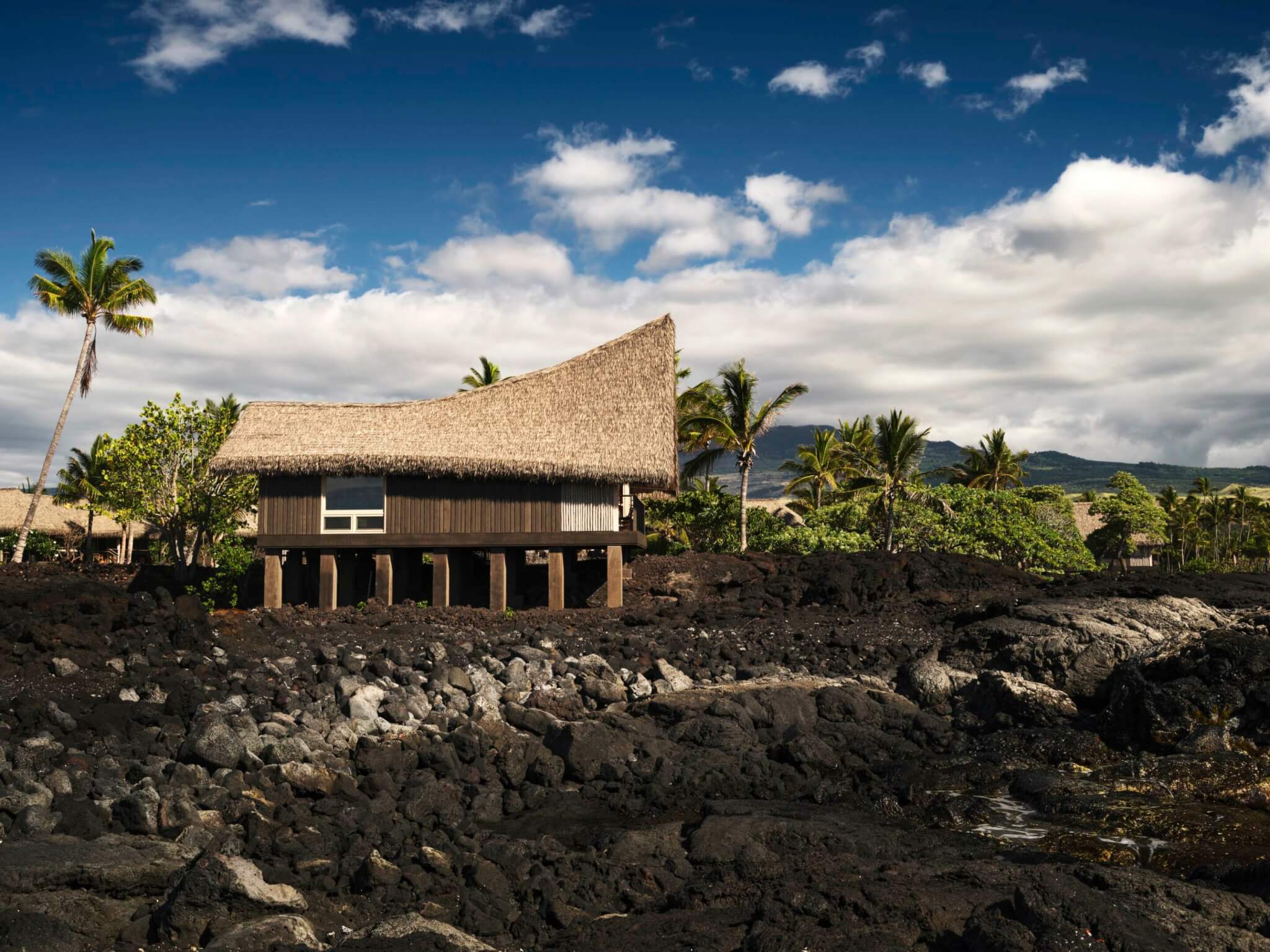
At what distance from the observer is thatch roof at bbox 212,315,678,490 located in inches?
848

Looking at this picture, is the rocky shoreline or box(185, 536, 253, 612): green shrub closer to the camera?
the rocky shoreline

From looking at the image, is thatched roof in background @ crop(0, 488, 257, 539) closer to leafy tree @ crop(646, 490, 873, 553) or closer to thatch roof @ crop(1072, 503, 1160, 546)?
leafy tree @ crop(646, 490, 873, 553)

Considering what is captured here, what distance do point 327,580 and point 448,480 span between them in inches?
135

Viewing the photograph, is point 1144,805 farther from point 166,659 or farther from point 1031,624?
point 166,659

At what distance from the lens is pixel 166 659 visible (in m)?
14.7

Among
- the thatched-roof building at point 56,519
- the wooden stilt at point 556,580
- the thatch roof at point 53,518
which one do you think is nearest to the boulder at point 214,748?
the wooden stilt at point 556,580

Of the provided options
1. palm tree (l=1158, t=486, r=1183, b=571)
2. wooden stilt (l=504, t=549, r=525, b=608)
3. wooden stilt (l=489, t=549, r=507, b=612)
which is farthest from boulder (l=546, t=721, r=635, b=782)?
palm tree (l=1158, t=486, r=1183, b=571)

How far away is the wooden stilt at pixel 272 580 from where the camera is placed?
2220 centimetres

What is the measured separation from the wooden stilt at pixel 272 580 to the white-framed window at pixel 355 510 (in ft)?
4.24

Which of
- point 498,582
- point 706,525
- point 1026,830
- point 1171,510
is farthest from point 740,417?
point 1171,510

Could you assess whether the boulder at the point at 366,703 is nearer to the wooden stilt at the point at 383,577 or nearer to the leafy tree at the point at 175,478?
the wooden stilt at the point at 383,577

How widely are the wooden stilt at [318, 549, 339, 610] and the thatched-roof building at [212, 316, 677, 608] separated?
1.1 inches

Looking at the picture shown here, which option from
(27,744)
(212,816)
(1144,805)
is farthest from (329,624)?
(1144,805)

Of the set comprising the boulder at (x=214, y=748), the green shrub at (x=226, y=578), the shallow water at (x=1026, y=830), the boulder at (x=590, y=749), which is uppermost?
the green shrub at (x=226, y=578)
